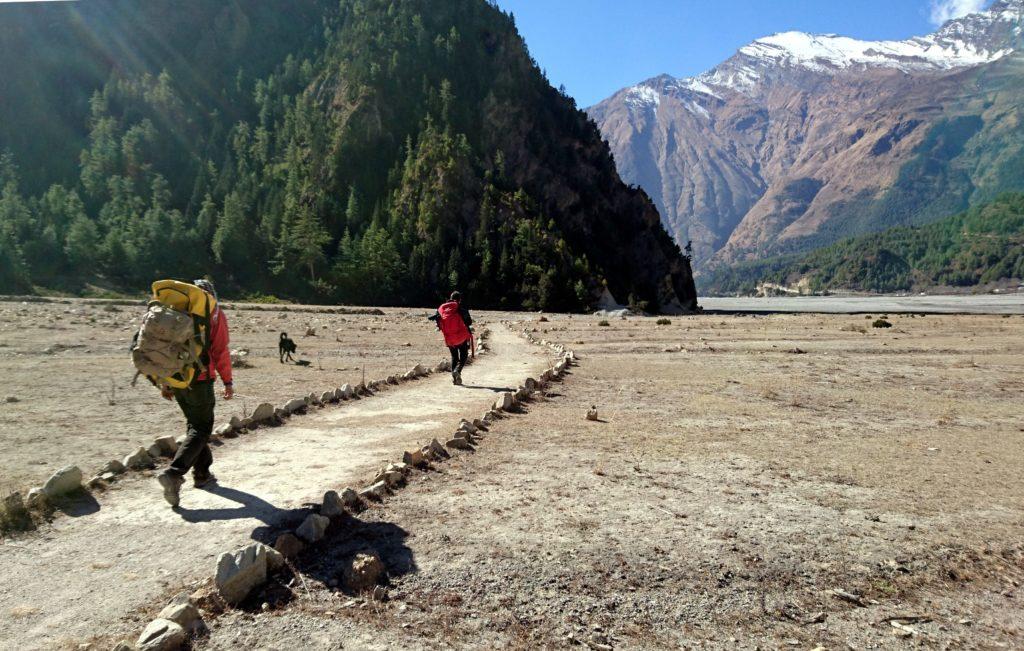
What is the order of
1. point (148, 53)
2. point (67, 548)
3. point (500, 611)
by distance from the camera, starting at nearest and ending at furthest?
point (500, 611) < point (67, 548) < point (148, 53)

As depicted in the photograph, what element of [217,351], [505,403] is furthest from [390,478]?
[505,403]

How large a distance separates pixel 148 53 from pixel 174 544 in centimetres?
20217

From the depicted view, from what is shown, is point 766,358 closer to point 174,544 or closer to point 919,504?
point 919,504

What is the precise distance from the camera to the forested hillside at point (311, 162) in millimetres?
101062

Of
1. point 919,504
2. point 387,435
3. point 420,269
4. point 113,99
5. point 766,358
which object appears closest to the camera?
point 919,504

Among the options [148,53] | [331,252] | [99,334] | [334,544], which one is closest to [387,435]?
[334,544]

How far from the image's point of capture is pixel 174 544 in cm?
571

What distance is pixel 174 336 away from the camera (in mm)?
6445

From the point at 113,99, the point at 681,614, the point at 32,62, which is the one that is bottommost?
the point at 681,614

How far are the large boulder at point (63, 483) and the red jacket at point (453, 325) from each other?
32.7 feet

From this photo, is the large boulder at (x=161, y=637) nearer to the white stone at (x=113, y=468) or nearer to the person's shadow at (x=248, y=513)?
the person's shadow at (x=248, y=513)

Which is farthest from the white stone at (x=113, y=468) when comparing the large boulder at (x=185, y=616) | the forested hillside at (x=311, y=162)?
the forested hillside at (x=311, y=162)

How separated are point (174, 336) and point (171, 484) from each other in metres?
1.63

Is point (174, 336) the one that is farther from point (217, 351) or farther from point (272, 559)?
point (272, 559)
